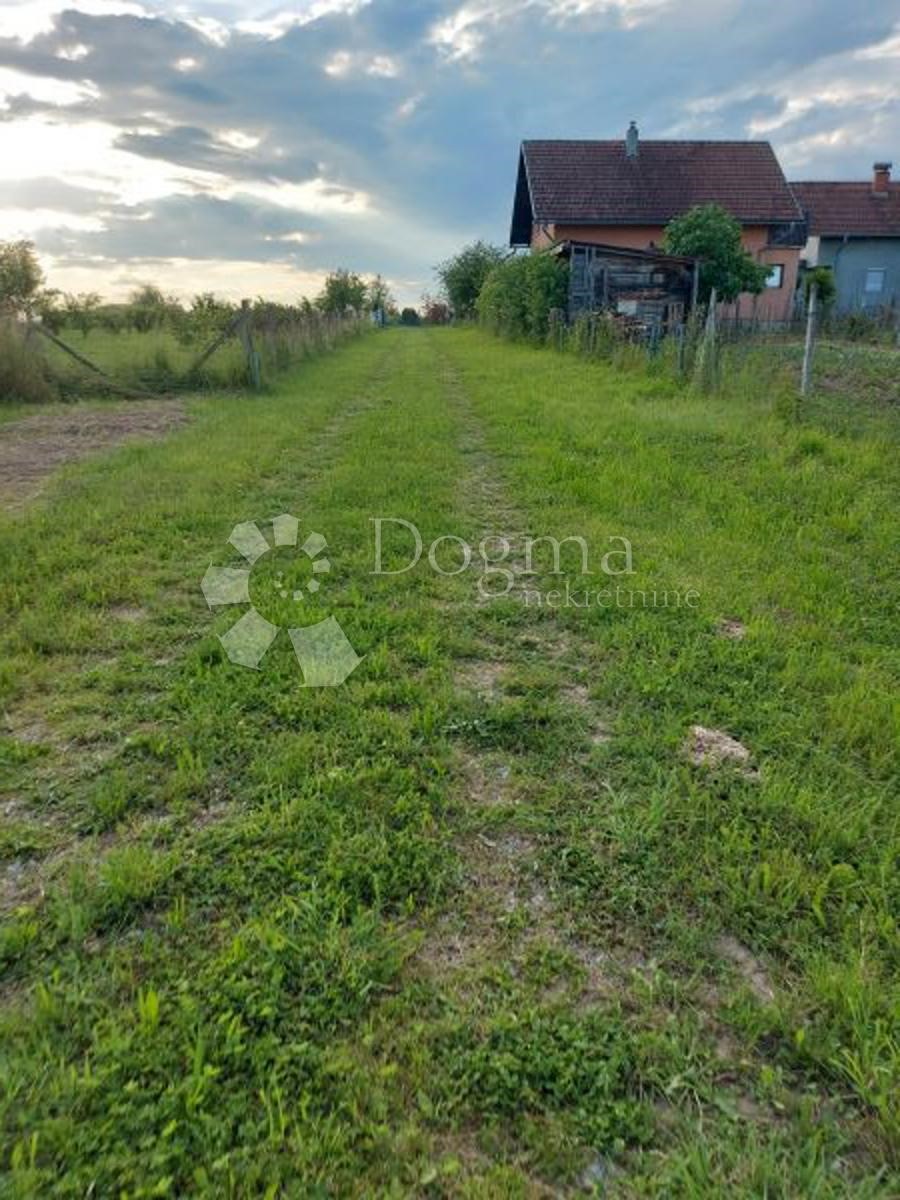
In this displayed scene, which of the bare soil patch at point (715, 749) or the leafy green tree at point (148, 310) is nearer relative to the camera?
the bare soil patch at point (715, 749)

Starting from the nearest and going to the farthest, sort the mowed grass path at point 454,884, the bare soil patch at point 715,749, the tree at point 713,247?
1. the mowed grass path at point 454,884
2. the bare soil patch at point 715,749
3. the tree at point 713,247

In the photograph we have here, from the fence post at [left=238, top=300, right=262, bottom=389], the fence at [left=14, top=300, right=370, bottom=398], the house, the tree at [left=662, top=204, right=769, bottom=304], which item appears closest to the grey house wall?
the house

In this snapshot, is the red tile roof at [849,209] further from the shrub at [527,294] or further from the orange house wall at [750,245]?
the shrub at [527,294]

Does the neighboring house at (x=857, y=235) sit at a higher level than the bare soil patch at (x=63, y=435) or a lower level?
higher

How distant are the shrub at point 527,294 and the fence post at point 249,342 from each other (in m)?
8.50

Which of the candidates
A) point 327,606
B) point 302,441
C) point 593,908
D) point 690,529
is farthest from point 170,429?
point 593,908

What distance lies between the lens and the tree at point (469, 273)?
33.4 metres

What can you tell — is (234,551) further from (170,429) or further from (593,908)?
(170,429)

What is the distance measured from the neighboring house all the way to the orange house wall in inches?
146

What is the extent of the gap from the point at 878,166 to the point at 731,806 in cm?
3393

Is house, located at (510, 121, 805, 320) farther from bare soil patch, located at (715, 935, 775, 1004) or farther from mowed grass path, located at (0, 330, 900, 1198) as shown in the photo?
bare soil patch, located at (715, 935, 775, 1004)

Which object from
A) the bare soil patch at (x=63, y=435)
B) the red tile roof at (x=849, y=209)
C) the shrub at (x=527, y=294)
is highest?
the red tile roof at (x=849, y=209)

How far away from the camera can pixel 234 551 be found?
4496mm

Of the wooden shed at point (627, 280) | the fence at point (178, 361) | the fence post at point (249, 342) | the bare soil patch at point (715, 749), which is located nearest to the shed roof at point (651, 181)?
the wooden shed at point (627, 280)
